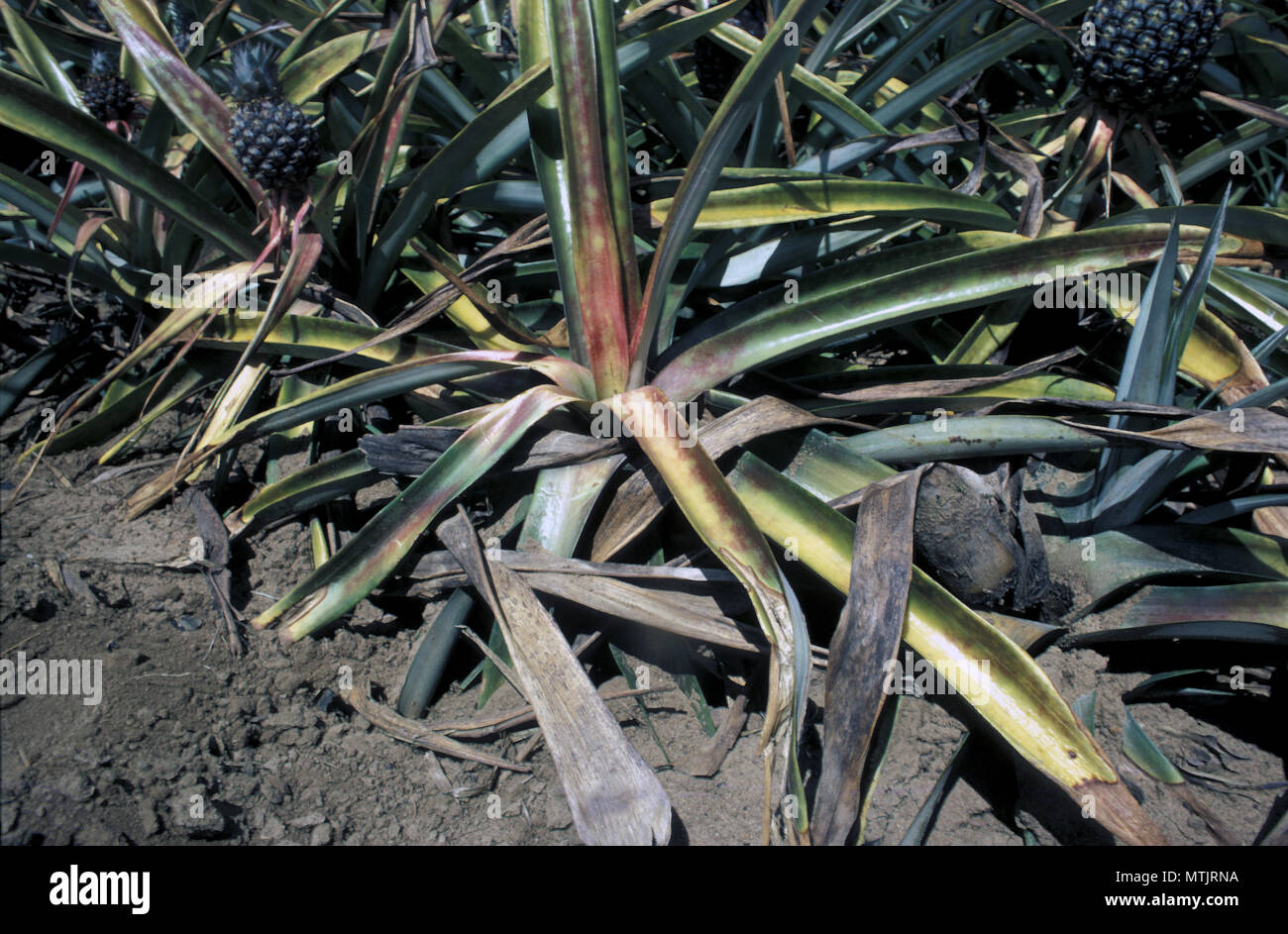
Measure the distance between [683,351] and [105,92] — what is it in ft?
5.57

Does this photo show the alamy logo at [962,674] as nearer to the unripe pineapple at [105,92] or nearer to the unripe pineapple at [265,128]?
the unripe pineapple at [265,128]

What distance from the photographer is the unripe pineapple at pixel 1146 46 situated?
6.40ft

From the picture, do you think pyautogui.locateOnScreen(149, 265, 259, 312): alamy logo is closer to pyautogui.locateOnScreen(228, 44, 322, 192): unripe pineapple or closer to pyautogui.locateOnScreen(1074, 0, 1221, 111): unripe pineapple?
pyautogui.locateOnScreen(228, 44, 322, 192): unripe pineapple

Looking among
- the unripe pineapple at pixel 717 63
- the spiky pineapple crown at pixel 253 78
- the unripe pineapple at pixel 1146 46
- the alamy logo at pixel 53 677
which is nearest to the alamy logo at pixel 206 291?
the spiky pineapple crown at pixel 253 78

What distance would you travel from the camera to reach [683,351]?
1.92 metres

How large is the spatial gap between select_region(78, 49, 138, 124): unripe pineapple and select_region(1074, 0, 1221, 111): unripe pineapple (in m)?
2.44

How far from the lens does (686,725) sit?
68.9 inches

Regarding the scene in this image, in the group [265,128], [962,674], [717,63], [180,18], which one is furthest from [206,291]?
[962,674]

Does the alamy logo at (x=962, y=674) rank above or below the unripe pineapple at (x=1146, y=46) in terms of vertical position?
below
